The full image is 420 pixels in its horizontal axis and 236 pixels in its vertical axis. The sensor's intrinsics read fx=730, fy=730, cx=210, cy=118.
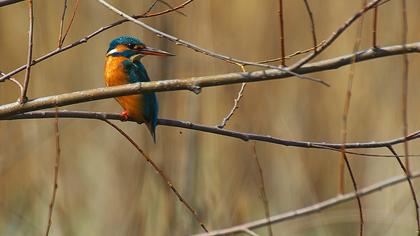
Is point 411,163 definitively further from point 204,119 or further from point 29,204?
point 29,204

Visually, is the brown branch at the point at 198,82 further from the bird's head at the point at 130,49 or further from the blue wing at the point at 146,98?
the bird's head at the point at 130,49

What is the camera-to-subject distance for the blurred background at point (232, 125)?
4230 mm

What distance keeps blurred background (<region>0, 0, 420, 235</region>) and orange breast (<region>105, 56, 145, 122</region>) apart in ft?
3.63

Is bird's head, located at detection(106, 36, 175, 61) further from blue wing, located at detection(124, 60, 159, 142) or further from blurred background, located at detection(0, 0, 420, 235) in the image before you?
blurred background, located at detection(0, 0, 420, 235)

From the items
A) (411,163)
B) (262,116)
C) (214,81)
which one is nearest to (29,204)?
(262,116)

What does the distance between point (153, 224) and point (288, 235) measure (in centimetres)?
90

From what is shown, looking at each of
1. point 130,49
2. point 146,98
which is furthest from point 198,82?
point 130,49

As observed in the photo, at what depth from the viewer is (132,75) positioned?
2.91m

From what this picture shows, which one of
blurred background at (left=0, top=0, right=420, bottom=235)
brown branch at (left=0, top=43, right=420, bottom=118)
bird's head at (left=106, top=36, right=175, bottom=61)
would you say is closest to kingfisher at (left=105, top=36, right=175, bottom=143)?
bird's head at (left=106, top=36, right=175, bottom=61)

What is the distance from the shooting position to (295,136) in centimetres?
440

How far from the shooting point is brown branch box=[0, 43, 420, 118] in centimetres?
167

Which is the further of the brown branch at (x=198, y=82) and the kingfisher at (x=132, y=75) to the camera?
the kingfisher at (x=132, y=75)

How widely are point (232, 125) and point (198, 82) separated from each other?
2.75 meters

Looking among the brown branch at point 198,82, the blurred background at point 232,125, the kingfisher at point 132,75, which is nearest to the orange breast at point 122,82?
the kingfisher at point 132,75
